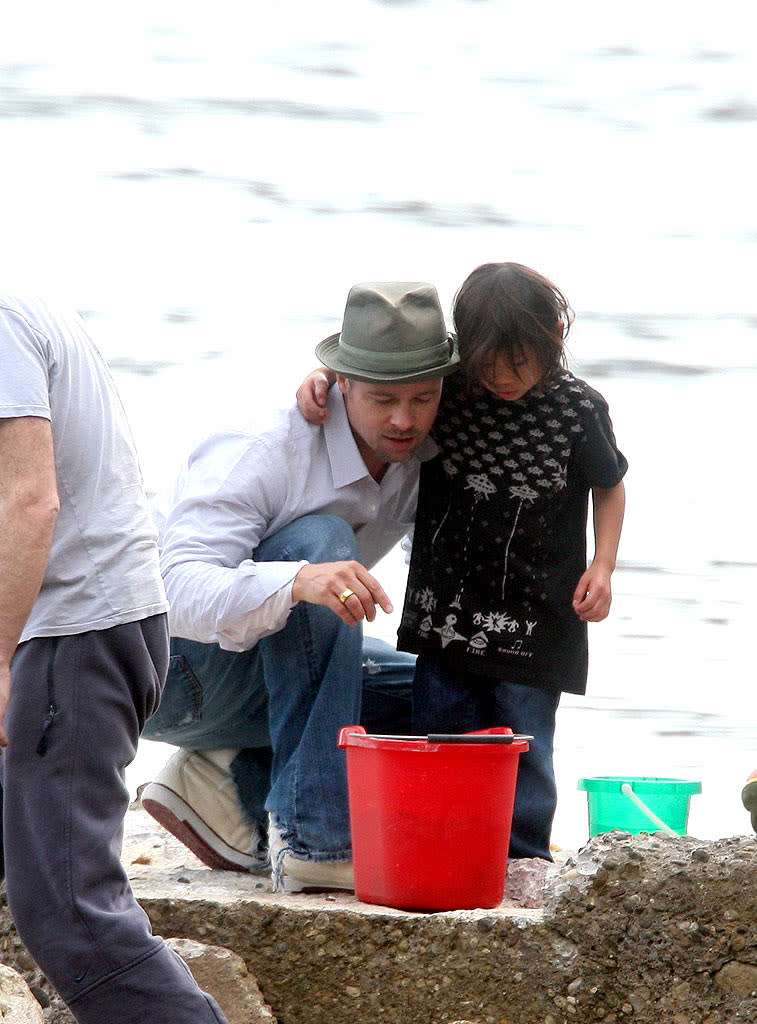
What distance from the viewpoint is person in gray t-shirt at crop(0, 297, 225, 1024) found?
1617mm

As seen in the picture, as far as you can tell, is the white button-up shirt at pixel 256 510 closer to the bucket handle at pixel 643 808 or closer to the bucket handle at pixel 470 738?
the bucket handle at pixel 470 738

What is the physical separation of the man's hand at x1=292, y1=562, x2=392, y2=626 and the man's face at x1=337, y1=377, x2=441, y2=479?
323 millimetres

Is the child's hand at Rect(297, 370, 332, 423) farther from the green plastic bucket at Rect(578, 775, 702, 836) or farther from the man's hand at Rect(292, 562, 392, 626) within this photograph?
the green plastic bucket at Rect(578, 775, 702, 836)

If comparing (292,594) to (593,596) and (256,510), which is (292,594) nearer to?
(256,510)

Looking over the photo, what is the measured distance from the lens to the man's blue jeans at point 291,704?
2.26m

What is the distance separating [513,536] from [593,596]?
0.57 feet

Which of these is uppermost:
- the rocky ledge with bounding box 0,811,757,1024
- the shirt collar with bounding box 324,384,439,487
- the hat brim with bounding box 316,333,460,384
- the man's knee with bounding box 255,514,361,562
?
the hat brim with bounding box 316,333,460,384

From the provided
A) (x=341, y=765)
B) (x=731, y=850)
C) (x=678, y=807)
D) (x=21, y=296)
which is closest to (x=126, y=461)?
(x=21, y=296)

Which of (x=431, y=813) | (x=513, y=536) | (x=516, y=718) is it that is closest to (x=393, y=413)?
(x=513, y=536)

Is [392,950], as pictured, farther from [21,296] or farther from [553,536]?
[21,296]

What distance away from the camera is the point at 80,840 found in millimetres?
1667

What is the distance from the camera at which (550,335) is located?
2432mm

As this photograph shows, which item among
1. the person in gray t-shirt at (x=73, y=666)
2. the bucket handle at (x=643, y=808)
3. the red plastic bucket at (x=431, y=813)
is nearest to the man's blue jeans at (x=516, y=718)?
the bucket handle at (x=643, y=808)

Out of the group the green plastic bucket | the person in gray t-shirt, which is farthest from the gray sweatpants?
the green plastic bucket
